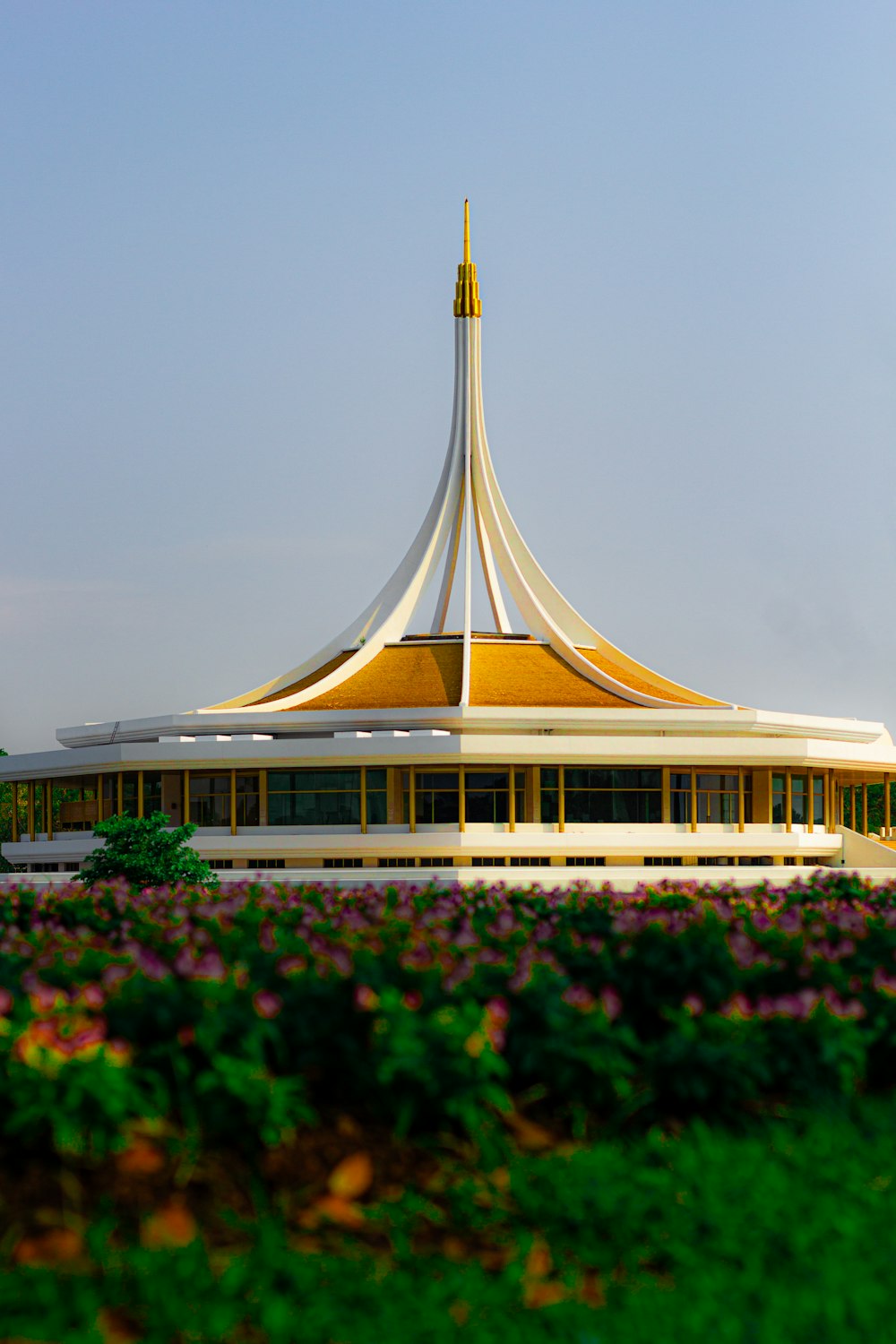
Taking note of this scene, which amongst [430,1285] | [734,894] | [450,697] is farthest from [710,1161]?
[450,697]

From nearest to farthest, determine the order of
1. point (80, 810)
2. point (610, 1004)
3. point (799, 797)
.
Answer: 1. point (610, 1004)
2. point (799, 797)
3. point (80, 810)

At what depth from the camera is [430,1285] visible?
5.97m

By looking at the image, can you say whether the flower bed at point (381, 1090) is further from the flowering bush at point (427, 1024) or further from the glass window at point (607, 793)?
the glass window at point (607, 793)

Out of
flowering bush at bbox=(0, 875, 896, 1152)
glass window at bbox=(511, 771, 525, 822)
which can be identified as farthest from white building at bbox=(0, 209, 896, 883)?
flowering bush at bbox=(0, 875, 896, 1152)

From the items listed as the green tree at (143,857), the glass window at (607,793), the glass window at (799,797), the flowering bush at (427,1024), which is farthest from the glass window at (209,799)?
the flowering bush at (427,1024)

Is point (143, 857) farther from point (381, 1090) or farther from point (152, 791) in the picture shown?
point (381, 1090)

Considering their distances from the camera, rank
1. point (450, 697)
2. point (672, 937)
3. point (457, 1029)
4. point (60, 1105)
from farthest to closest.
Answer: point (450, 697) → point (672, 937) → point (457, 1029) → point (60, 1105)

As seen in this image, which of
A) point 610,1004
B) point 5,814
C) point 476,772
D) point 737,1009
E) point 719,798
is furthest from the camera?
point 5,814

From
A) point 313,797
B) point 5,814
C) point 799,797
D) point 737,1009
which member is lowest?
point 5,814

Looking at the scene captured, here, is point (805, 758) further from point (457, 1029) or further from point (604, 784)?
point (457, 1029)

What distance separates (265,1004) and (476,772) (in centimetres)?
2714

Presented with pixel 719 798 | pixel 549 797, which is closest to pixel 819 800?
pixel 719 798

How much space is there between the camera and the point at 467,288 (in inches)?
1752

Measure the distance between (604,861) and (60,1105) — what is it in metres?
27.8
